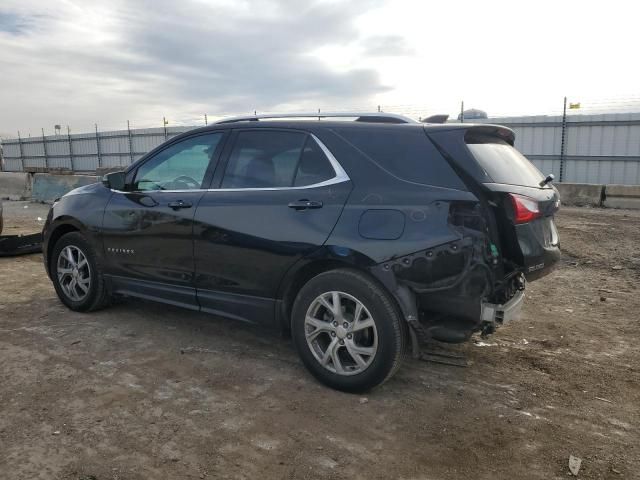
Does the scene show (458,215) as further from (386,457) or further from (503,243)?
(386,457)

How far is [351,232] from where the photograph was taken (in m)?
3.36

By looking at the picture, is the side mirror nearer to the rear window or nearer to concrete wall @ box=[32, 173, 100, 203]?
the rear window

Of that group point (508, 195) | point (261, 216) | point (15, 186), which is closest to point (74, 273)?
point (261, 216)

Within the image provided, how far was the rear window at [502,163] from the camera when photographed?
3323 mm

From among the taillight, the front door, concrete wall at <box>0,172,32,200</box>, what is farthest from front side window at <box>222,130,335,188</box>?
concrete wall at <box>0,172,32,200</box>

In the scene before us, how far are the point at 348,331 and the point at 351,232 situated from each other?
2.07 ft

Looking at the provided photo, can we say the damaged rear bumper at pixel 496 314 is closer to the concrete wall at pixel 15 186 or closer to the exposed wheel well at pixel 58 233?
the exposed wheel well at pixel 58 233

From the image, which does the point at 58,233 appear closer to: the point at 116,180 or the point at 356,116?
the point at 116,180

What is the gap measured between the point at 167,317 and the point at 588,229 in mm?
7764

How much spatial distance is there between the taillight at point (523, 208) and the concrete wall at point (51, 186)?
13.7 meters

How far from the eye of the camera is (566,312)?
5172 mm

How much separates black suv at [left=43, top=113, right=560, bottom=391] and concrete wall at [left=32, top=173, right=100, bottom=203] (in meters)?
11.8

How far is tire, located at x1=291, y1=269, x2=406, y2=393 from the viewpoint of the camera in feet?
10.7

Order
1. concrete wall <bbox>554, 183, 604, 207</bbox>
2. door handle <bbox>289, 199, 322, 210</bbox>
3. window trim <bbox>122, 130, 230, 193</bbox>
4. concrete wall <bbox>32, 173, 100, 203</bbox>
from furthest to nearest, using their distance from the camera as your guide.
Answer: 1. concrete wall <bbox>32, 173, 100, 203</bbox>
2. concrete wall <bbox>554, 183, 604, 207</bbox>
3. window trim <bbox>122, 130, 230, 193</bbox>
4. door handle <bbox>289, 199, 322, 210</bbox>
